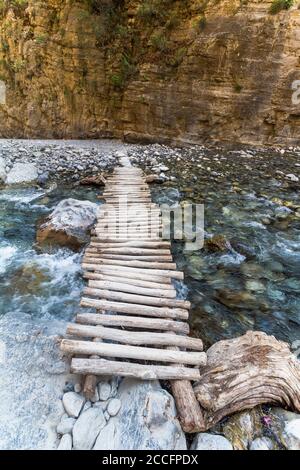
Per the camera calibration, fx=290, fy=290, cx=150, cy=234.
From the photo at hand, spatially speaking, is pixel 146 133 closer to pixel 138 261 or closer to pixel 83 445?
pixel 138 261

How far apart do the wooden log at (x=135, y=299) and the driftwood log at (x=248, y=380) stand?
2.72 feet

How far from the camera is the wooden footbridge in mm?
2342

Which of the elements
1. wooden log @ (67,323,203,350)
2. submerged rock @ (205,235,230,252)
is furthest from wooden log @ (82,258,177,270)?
wooden log @ (67,323,203,350)

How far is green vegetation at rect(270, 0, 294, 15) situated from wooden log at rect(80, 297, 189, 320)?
11612 mm

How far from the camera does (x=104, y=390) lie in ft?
7.50

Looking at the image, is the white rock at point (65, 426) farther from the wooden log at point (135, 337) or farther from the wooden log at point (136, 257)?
the wooden log at point (136, 257)

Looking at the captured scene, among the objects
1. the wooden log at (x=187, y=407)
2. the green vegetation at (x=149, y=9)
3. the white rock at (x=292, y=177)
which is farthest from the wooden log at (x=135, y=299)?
the green vegetation at (x=149, y=9)

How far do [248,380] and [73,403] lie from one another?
1.34 meters

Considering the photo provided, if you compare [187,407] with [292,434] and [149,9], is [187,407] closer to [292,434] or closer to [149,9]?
[292,434]

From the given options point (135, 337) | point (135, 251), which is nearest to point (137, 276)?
point (135, 251)

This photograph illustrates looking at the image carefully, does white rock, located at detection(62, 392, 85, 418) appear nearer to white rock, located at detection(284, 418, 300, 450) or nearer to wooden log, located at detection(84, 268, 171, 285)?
white rock, located at detection(284, 418, 300, 450)

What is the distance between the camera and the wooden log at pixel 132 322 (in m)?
2.90
